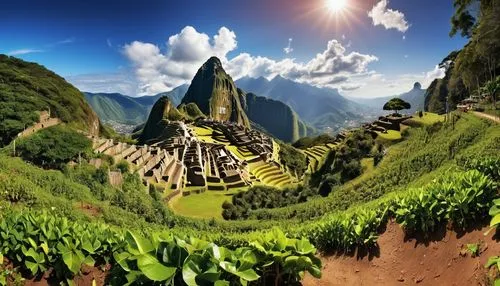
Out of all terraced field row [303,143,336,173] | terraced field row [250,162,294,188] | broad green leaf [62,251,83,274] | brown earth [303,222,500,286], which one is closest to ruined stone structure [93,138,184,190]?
terraced field row [250,162,294,188]

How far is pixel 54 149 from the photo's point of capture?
3394 cm

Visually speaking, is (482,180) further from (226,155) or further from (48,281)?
(226,155)

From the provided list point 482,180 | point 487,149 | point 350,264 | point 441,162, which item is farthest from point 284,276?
point 441,162

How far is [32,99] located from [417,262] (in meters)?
71.2

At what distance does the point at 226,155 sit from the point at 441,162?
51.4m

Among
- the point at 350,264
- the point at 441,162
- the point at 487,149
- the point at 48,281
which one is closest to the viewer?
the point at 48,281

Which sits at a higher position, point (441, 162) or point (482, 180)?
point (482, 180)

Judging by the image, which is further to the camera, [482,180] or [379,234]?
[379,234]

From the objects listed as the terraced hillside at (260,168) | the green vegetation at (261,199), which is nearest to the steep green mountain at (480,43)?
the green vegetation at (261,199)

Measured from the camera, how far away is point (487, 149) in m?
15.6

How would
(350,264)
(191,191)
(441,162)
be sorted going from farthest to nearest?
(191,191)
(441,162)
(350,264)

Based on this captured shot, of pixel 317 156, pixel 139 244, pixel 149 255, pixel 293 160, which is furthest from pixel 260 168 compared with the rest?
pixel 149 255

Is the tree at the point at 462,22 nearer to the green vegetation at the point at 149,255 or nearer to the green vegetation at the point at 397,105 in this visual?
the green vegetation at the point at 397,105

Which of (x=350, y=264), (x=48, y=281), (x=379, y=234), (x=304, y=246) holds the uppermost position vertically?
(x=304, y=246)
